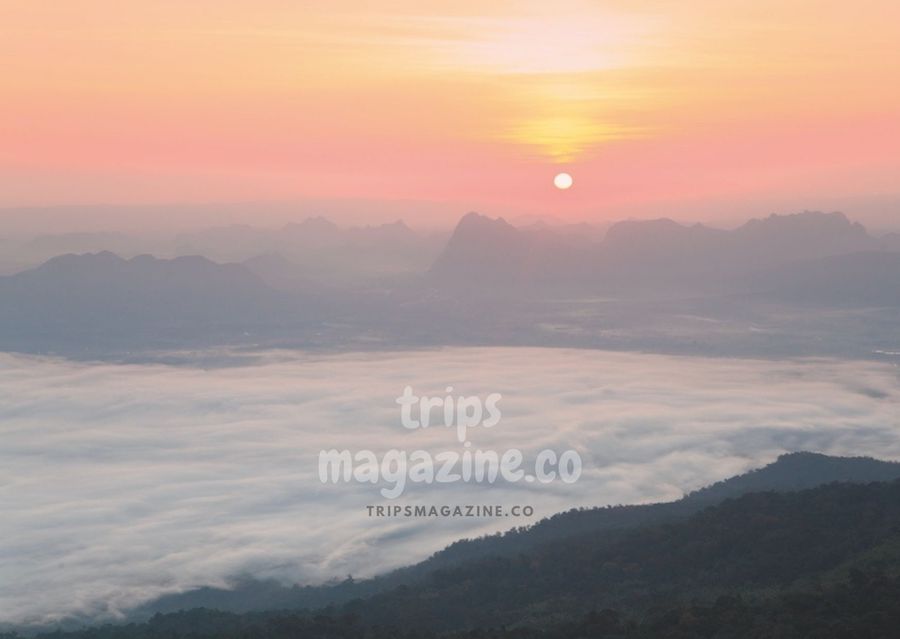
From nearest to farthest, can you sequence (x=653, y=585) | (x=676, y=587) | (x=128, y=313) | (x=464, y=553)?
(x=676, y=587), (x=653, y=585), (x=464, y=553), (x=128, y=313)

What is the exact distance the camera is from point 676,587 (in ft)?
101

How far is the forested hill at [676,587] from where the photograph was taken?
23.6 m

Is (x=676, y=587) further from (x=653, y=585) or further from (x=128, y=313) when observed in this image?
(x=128, y=313)

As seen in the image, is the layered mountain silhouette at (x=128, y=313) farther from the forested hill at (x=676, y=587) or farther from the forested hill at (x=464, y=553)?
the forested hill at (x=676, y=587)

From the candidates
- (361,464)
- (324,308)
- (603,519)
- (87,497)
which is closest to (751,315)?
(324,308)

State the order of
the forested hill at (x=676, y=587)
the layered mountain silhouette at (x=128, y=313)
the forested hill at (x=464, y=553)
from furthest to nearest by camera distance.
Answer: the layered mountain silhouette at (x=128, y=313)
the forested hill at (x=464, y=553)
the forested hill at (x=676, y=587)

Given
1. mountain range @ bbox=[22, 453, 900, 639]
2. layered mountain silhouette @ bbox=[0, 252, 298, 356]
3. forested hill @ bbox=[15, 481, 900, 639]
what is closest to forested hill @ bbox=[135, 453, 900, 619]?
mountain range @ bbox=[22, 453, 900, 639]

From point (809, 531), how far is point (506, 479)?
3213 centimetres

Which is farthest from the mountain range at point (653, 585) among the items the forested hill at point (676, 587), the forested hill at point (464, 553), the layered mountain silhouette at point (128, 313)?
the layered mountain silhouette at point (128, 313)

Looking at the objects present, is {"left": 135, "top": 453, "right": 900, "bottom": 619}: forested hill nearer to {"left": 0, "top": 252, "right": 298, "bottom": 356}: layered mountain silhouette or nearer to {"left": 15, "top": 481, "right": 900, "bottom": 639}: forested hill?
{"left": 15, "top": 481, "right": 900, "bottom": 639}: forested hill

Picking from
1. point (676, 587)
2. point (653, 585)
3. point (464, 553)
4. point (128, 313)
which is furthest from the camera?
point (128, 313)

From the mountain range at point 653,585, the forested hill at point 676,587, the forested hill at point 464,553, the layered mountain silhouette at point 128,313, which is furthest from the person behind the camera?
the layered mountain silhouette at point 128,313

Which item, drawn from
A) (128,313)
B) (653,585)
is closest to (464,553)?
(653,585)

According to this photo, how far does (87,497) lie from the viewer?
68312mm
